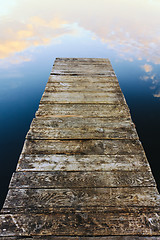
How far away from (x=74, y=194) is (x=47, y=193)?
299 mm

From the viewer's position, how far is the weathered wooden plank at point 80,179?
157cm

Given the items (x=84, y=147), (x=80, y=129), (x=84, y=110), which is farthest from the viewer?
(x=84, y=110)

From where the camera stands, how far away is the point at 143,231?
50.3 inches

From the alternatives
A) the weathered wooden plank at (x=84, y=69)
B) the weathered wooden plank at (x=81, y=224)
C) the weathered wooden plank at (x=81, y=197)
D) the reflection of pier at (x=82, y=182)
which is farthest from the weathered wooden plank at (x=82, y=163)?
the weathered wooden plank at (x=84, y=69)

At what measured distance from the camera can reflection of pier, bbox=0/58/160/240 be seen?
130cm

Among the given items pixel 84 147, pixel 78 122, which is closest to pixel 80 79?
pixel 78 122

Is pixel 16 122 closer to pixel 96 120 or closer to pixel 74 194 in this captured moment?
pixel 96 120

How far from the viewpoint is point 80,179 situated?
1.62 metres

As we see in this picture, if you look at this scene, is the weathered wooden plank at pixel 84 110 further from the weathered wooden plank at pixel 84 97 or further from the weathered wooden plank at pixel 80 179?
the weathered wooden plank at pixel 80 179

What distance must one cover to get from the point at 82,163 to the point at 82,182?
248 millimetres

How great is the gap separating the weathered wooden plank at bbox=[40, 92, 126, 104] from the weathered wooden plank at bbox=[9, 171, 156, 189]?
1.64 m

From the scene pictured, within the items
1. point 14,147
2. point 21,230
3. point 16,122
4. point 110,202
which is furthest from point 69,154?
point 16,122

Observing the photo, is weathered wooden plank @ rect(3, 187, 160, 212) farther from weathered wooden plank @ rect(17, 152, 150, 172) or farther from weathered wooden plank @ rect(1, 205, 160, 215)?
weathered wooden plank @ rect(17, 152, 150, 172)

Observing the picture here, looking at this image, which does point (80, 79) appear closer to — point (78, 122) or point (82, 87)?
point (82, 87)
